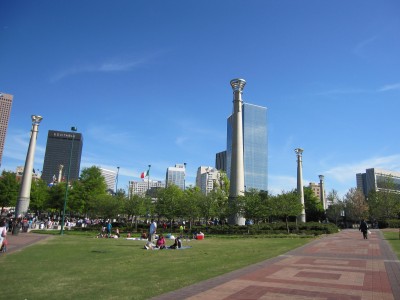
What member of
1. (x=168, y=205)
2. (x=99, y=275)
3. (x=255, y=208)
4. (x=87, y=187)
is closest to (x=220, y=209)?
(x=255, y=208)

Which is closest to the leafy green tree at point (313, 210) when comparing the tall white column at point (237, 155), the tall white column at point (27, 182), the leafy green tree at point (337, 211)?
the leafy green tree at point (337, 211)

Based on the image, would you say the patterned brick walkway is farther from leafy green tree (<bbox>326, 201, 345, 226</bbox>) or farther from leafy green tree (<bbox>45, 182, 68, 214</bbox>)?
leafy green tree (<bbox>326, 201, 345, 226</bbox>)

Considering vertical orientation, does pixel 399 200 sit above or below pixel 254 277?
above

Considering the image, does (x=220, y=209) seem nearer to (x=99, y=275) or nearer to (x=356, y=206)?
(x=99, y=275)

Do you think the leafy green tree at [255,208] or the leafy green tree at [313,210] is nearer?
the leafy green tree at [255,208]

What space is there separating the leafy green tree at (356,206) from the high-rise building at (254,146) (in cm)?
8487

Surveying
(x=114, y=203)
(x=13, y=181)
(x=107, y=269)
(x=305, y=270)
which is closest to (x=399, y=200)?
(x=114, y=203)

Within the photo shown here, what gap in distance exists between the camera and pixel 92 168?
67.6 metres

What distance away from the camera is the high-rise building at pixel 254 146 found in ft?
555

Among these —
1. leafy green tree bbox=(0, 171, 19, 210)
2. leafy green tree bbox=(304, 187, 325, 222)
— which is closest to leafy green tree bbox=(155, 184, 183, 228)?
leafy green tree bbox=(0, 171, 19, 210)

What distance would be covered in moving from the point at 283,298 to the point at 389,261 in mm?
9554

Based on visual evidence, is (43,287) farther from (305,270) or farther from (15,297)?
(305,270)

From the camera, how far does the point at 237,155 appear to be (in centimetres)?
4784

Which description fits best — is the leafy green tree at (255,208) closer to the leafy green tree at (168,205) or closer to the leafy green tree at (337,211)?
the leafy green tree at (168,205)
